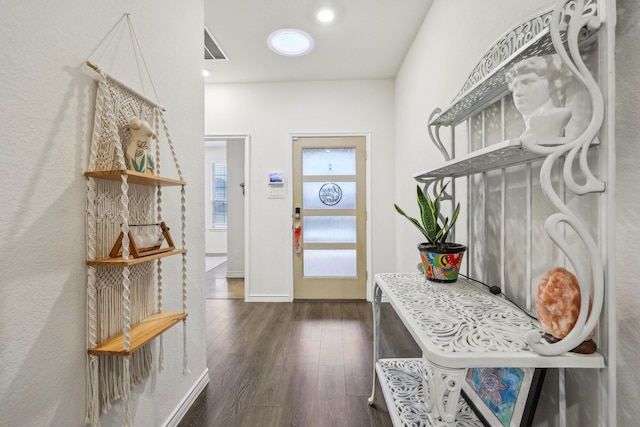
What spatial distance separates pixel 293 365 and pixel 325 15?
259 cm

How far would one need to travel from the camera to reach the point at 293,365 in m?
2.01

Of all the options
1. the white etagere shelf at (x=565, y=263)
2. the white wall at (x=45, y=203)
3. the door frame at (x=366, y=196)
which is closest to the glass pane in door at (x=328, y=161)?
the door frame at (x=366, y=196)

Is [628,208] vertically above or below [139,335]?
above

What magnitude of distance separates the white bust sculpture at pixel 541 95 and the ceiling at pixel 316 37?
1729 millimetres

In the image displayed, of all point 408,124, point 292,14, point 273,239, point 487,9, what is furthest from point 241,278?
point 487,9

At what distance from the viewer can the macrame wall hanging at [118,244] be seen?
937mm

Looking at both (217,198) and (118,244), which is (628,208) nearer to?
(118,244)

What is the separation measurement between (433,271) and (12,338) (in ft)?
4.50

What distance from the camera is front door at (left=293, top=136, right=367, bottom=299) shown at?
3.38 m

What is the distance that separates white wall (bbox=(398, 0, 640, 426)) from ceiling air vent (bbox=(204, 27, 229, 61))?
1794 millimetres

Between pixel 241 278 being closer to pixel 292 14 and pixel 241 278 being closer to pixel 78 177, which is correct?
pixel 292 14

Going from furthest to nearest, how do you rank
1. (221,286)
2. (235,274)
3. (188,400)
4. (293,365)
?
(235,274) → (221,286) → (293,365) → (188,400)

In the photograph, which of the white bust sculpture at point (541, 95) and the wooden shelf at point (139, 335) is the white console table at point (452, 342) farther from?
the wooden shelf at point (139, 335)

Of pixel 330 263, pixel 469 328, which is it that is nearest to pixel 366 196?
pixel 330 263
